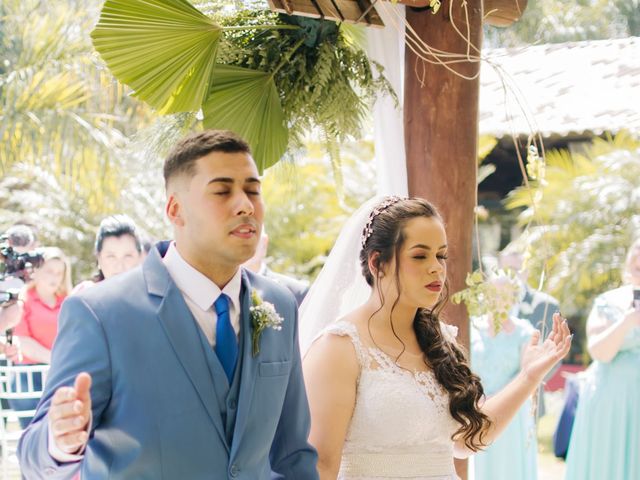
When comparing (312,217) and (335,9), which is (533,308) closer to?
(335,9)

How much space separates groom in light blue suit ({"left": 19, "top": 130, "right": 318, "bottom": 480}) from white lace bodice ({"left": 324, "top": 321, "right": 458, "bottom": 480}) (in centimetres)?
51

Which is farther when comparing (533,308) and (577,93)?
(577,93)

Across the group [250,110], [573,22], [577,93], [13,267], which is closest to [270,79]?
[250,110]

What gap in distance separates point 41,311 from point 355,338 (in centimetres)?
438

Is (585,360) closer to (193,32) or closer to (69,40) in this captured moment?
(69,40)

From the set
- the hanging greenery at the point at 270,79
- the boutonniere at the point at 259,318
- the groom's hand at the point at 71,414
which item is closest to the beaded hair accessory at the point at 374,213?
the hanging greenery at the point at 270,79

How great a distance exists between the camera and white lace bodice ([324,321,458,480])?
121 inches

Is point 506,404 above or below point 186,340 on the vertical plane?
below

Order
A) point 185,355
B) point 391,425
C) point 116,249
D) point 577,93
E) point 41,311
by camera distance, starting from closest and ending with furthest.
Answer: point 185,355 < point 391,425 < point 116,249 < point 41,311 < point 577,93

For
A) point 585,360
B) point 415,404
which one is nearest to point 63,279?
point 415,404

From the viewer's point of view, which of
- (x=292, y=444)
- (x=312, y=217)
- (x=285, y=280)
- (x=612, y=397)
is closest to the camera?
(x=292, y=444)

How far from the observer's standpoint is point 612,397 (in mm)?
6379

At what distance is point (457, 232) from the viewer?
3.94 metres

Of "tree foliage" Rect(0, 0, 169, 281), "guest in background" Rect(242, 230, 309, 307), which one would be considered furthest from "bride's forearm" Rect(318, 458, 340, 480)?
"tree foliage" Rect(0, 0, 169, 281)
